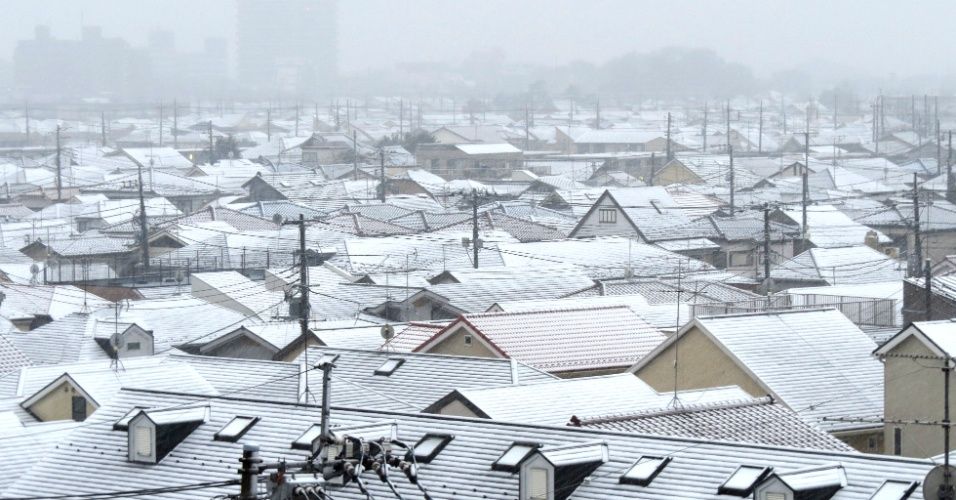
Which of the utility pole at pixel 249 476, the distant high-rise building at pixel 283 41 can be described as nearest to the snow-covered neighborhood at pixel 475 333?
the utility pole at pixel 249 476

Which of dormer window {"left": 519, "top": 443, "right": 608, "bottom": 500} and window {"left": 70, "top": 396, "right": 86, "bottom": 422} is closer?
dormer window {"left": 519, "top": 443, "right": 608, "bottom": 500}

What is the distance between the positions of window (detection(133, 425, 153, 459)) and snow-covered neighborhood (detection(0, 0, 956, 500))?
0.8 inches

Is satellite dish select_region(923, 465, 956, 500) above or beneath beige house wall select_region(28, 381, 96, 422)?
above

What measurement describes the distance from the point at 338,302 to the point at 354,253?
3.75 meters

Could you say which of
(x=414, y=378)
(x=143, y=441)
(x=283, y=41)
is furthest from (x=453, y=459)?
(x=283, y=41)

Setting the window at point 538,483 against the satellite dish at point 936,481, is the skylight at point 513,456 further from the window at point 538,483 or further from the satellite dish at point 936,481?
the satellite dish at point 936,481

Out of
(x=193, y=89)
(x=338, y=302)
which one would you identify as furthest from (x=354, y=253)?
(x=193, y=89)

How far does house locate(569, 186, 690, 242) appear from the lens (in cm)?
2141

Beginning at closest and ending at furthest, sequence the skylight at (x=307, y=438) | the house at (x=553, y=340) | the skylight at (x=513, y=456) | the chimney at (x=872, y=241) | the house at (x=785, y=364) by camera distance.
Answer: the skylight at (x=513, y=456), the skylight at (x=307, y=438), the house at (x=785, y=364), the house at (x=553, y=340), the chimney at (x=872, y=241)

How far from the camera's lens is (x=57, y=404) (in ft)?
31.2

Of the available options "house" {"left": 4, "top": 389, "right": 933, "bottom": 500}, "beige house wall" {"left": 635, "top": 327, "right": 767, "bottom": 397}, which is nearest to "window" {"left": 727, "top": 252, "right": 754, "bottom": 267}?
"beige house wall" {"left": 635, "top": 327, "right": 767, "bottom": 397}

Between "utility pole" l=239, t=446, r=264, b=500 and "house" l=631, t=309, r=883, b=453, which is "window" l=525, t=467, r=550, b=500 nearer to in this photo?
"utility pole" l=239, t=446, r=264, b=500

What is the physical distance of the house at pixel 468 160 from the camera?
3694 cm

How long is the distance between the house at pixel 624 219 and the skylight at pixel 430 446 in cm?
1426
